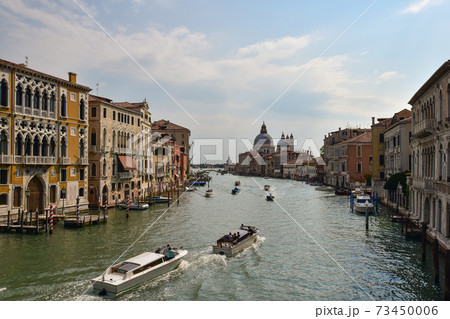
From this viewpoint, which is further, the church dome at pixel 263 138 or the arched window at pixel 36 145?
the church dome at pixel 263 138

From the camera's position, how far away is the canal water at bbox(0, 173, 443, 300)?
11.8 m

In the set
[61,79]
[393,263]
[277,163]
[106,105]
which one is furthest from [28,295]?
[277,163]

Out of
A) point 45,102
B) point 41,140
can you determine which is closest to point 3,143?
point 41,140

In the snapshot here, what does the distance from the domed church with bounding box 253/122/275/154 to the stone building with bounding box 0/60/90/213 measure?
14289cm

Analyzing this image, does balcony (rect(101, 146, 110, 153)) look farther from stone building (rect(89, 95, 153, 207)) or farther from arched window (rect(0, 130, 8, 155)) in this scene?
arched window (rect(0, 130, 8, 155))

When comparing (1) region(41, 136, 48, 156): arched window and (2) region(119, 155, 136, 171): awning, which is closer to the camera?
(1) region(41, 136, 48, 156): arched window

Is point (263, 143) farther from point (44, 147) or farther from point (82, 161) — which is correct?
point (44, 147)

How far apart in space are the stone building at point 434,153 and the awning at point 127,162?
24.3m

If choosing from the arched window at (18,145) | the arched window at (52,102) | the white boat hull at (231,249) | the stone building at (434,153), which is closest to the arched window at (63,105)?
the arched window at (52,102)

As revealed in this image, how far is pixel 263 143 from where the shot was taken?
17775 cm

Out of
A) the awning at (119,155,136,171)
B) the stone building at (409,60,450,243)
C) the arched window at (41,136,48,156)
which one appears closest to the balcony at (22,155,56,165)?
the arched window at (41,136,48,156)

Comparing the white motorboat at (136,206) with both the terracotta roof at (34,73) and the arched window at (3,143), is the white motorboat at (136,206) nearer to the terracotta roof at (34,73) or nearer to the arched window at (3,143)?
the terracotta roof at (34,73)

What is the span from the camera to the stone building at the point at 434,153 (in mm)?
15344

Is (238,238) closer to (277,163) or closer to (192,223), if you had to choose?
(192,223)
